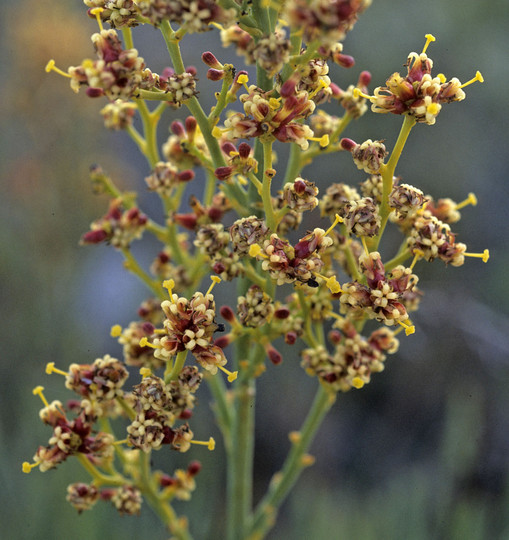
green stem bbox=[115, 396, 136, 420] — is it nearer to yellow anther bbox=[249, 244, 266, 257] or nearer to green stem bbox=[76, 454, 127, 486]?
green stem bbox=[76, 454, 127, 486]

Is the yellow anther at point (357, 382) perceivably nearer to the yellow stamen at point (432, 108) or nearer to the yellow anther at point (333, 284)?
the yellow anther at point (333, 284)

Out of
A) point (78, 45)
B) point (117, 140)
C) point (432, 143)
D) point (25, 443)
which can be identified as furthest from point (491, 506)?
point (117, 140)

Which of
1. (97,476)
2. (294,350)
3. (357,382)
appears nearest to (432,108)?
(357,382)

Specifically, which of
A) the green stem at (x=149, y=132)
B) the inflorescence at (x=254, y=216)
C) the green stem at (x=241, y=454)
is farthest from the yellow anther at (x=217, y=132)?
the green stem at (x=241, y=454)

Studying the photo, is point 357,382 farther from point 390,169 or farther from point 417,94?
point 417,94

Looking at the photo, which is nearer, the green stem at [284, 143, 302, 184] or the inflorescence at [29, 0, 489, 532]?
the inflorescence at [29, 0, 489, 532]

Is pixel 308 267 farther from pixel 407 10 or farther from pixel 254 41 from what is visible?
pixel 407 10

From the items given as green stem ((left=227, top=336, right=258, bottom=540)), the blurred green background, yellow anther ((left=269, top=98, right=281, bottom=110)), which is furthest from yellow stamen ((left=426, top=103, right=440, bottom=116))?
the blurred green background
